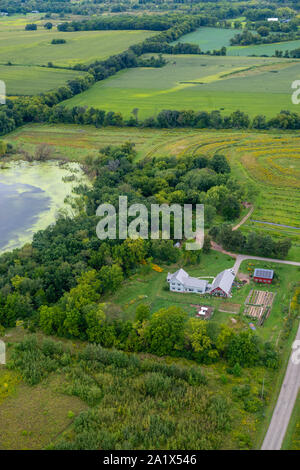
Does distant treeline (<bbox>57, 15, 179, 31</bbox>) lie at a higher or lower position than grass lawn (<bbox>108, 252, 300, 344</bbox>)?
higher

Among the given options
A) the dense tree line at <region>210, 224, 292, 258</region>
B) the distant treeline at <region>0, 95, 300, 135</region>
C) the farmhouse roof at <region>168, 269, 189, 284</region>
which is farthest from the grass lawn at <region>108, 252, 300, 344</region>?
the distant treeline at <region>0, 95, 300, 135</region>

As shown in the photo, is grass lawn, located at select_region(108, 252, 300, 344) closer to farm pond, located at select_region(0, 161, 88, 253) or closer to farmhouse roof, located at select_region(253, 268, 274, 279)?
farmhouse roof, located at select_region(253, 268, 274, 279)

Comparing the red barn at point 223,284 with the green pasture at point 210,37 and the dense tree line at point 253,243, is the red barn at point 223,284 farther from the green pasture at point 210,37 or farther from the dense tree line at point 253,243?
the green pasture at point 210,37

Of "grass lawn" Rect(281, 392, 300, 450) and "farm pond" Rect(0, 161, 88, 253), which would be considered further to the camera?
"farm pond" Rect(0, 161, 88, 253)

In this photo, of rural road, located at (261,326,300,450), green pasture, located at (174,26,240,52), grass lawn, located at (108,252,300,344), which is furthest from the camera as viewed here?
green pasture, located at (174,26,240,52)

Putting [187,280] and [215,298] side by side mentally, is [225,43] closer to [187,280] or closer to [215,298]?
[187,280]

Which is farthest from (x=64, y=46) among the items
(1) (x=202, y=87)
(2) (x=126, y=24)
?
(1) (x=202, y=87)

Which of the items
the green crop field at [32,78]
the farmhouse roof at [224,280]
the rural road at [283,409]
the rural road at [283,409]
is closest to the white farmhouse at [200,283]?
the farmhouse roof at [224,280]
